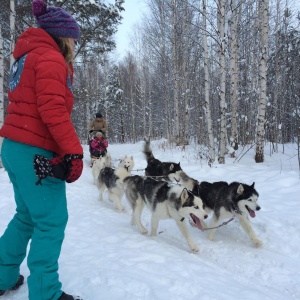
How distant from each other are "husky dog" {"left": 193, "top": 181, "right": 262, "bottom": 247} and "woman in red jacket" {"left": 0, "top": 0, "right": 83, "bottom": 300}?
8.00ft

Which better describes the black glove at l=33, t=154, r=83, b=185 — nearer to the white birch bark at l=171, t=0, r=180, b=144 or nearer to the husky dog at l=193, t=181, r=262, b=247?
the husky dog at l=193, t=181, r=262, b=247

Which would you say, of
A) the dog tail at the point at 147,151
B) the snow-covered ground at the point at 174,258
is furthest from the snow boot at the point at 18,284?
the dog tail at the point at 147,151

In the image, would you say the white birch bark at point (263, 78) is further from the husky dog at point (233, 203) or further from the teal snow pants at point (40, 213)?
the teal snow pants at point (40, 213)

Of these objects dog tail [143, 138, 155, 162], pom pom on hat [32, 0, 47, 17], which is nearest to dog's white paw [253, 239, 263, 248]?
pom pom on hat [32, 0, 47, 17]

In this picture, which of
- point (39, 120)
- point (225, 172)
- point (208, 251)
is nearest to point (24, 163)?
point (39, 120)

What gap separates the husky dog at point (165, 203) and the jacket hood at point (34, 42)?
2.25 m

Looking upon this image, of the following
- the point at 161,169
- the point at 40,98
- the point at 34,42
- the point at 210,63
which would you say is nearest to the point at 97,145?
the point at 161,169

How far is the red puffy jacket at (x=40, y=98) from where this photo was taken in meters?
1.56

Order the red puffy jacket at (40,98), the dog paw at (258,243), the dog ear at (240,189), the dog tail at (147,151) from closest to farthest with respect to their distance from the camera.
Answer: the red puffy jacket at (40,98) → the dog paw at (258,243) → the dog ear at (240,189) → the dog tail at (147,151)

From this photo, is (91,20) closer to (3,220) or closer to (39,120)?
(3,220)

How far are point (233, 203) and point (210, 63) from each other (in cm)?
1592

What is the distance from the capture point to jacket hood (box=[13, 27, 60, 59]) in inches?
66.1

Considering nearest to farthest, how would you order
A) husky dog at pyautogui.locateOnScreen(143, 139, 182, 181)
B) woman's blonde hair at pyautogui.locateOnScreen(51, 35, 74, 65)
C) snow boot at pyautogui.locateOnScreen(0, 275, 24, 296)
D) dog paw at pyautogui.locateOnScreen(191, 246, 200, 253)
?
woman's blonde hair at pyautogui.locateOnScreen(51, 35, 74, 65), snow boot at pyautogui.locateOnScreen(0, 275, 24, 296), dog paw at pyautogui.locateOnScreen(191, 246, 200, 253), husky dog at pyautogui.locateOnScreen(143, 139, 182, 181)

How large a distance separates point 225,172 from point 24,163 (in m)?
6.17
